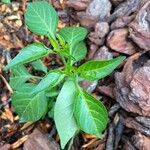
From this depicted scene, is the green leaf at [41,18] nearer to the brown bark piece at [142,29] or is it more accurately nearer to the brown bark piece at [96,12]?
the brown bark piece at [96,12]

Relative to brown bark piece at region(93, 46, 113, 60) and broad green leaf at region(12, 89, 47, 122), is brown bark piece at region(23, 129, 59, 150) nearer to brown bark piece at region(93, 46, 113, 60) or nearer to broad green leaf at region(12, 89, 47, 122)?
broad green leaf at region(12, 89, 47, 122)

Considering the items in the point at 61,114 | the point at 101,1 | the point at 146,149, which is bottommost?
the point at 146,149

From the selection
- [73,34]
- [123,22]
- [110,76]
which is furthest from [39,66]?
[123,22]

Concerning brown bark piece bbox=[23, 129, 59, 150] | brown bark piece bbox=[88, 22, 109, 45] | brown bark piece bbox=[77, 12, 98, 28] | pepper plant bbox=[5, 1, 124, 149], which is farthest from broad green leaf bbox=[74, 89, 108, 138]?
brown bark piece bbox=[77, 12, 98, 28]

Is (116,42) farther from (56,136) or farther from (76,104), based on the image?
(56,136)

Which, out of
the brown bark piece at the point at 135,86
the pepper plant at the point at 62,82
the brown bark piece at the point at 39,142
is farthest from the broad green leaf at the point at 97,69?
the brown bark piece at the point at 39,142

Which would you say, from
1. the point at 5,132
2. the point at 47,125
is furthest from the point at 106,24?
the point at 5,132
